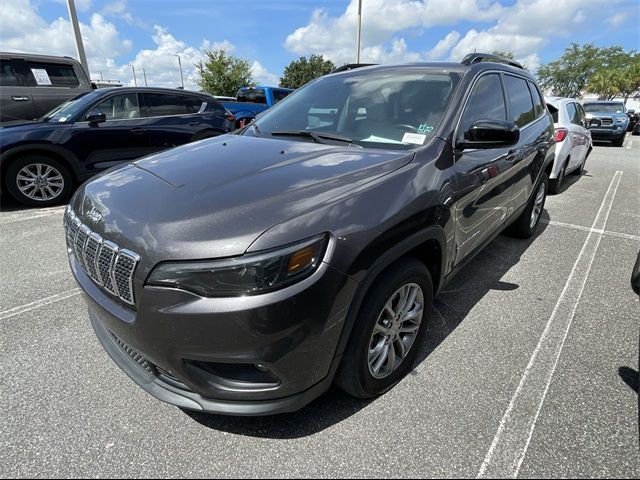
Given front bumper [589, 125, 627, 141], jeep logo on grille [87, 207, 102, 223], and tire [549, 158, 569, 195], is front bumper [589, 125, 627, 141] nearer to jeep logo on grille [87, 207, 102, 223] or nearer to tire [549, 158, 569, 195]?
tire [549, 158, 569, 195]

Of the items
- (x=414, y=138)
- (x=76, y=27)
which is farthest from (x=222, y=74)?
(x=414, y=138)

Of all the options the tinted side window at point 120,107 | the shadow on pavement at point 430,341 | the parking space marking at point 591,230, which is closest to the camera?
the shadow on pavement at point 430,341

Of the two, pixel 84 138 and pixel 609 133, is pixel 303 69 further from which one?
pixel 84 138

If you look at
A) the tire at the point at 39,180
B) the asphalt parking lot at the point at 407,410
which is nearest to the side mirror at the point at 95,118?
the tire at the point at 39,180

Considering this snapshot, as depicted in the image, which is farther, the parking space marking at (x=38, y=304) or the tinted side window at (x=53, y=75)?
the tinted side window at (x=53, y=75)

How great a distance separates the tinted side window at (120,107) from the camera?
19.7 feet

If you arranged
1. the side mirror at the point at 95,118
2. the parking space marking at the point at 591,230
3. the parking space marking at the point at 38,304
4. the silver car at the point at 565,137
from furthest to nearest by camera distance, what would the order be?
the silver car at the point at 565,137, the side mirror at the point at 95,118, the parking space marking at the point at 591,230, the parking space marking at the point at 38,304

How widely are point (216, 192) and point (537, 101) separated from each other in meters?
4.14

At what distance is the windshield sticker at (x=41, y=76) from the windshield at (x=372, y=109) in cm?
681

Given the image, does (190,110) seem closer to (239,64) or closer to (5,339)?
(5,339)

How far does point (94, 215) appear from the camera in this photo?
6.10 feet

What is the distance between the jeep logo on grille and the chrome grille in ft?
0.17

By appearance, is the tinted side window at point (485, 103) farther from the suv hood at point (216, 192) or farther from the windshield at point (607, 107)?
the windshield at point (607, 107)

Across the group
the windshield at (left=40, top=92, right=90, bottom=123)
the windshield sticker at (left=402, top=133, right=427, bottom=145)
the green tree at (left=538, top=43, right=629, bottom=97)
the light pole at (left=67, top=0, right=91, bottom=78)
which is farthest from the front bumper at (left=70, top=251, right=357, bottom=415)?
the green tree at (left=538, top=43, right=629, bottom=97)
